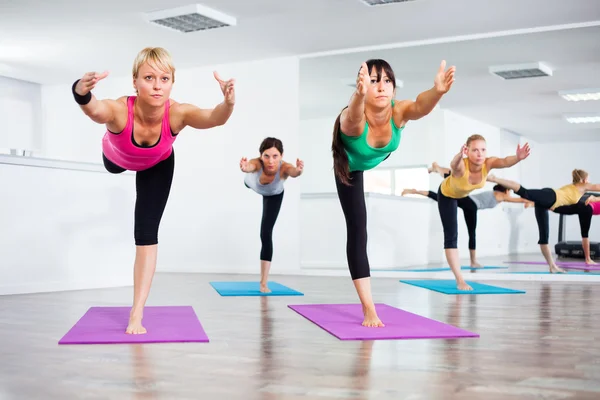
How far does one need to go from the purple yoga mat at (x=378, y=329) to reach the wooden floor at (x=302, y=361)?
8cm

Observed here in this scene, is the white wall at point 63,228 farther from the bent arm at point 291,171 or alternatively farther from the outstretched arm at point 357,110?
the outstretched arm at point 357,110

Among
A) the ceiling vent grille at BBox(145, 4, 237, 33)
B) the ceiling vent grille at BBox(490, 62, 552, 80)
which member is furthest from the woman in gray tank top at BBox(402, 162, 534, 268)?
the ceiling vent grille at BBox(145, 4, 237, 33)

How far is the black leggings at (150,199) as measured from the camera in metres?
3.10

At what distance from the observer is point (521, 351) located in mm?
2609

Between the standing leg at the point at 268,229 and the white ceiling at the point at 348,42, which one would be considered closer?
the standing leg at the point at 268,229

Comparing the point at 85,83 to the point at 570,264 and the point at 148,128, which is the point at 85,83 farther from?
the point at 570,264

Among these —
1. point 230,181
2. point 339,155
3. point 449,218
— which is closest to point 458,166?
point 449,218

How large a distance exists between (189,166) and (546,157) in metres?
4.33

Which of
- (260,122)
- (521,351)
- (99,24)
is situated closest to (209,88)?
(260,122)

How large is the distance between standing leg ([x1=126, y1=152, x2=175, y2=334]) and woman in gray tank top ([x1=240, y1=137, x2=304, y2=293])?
1.61 metres

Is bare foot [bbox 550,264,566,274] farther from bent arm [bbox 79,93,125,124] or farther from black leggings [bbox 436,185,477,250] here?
bent arm [bbox 79,93,125,124]

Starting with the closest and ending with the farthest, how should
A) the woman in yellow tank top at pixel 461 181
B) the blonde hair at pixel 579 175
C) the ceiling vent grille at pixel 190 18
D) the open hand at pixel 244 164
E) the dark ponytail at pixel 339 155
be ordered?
the dark ponytail at pixel 339 155
the open hand at pixel 244 164
the woman in yellow tank top at pixel 461 181
the ceiling vent grille at pixel 190 18
the blonde hair at pixel 579 175

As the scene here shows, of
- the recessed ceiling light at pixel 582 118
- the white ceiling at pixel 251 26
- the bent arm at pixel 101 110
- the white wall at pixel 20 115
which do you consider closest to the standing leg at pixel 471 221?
the recessed ceiling light at pixel 582 118

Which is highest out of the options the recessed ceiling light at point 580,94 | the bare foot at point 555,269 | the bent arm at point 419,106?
the recessed ceiling light at point 580,94
